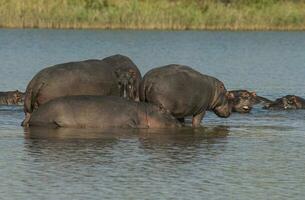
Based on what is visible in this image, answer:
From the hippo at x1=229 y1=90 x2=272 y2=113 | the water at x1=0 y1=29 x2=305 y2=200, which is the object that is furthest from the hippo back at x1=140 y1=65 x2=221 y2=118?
the hippo at x1=229 y1=90 x2=272 y2=113

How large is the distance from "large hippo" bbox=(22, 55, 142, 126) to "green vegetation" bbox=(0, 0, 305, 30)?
2942 centimetres

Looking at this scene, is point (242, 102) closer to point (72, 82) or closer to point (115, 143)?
point (72, 82)

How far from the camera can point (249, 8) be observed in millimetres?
52000

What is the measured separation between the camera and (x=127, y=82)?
57.5 feet

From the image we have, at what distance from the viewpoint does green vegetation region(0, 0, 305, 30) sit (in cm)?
4725

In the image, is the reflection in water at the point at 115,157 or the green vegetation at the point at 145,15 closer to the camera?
the reflection in water at the point at 115,157

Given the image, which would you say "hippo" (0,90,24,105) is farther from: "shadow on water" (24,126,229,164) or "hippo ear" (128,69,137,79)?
"shadow on water" (24,126,229,164)

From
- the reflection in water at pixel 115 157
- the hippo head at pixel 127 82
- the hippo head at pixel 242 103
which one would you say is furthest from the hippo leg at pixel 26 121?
the hippo head at pixel 242 103

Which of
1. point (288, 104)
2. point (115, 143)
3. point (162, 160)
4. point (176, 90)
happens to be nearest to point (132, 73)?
point (176, 90)

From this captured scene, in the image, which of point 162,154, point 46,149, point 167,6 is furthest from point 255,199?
point 167,6

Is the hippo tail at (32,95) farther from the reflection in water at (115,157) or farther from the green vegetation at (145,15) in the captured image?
the green vegetation at (145,15)

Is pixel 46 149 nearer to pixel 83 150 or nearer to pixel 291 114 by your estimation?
pixel 83 150

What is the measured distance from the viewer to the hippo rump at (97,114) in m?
16.0

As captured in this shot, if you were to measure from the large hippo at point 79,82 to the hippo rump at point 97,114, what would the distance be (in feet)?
1.37
